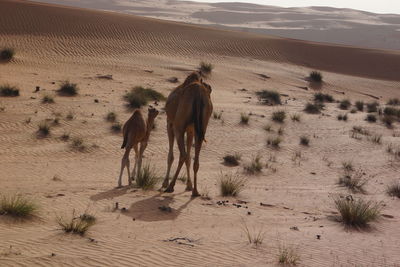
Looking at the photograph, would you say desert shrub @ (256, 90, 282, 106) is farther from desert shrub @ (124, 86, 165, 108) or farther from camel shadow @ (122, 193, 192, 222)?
camel shadow @ (122, 193, 192, 222)

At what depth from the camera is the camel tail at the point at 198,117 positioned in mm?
10852

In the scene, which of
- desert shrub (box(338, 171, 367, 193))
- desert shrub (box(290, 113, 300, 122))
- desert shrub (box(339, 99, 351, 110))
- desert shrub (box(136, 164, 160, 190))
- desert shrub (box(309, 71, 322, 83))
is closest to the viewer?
desert shrub (box(136, 164, 160, 190))

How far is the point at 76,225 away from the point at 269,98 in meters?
20.6

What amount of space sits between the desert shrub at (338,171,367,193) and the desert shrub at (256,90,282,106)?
460 inches

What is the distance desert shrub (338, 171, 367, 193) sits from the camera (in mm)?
13280

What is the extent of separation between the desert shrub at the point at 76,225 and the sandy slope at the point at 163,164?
0.19 metres

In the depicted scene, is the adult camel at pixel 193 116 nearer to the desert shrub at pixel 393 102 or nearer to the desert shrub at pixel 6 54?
the desert shrub at pixel 6 54

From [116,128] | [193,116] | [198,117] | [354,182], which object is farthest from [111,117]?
[354,182]

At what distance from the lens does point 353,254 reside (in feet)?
26.5

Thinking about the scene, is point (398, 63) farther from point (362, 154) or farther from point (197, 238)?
point (197, 238)

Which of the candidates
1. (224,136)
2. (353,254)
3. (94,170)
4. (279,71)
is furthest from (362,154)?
(279,71)

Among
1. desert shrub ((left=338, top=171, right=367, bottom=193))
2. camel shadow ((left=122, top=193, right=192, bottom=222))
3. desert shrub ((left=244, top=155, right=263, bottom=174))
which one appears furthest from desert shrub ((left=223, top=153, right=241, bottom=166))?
camel shadow ((left=122, top=193, right=192, bottom=222))

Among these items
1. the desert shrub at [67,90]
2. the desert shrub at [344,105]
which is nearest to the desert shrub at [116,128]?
the desert shrub at [67,90]

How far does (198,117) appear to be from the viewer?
10852mm
